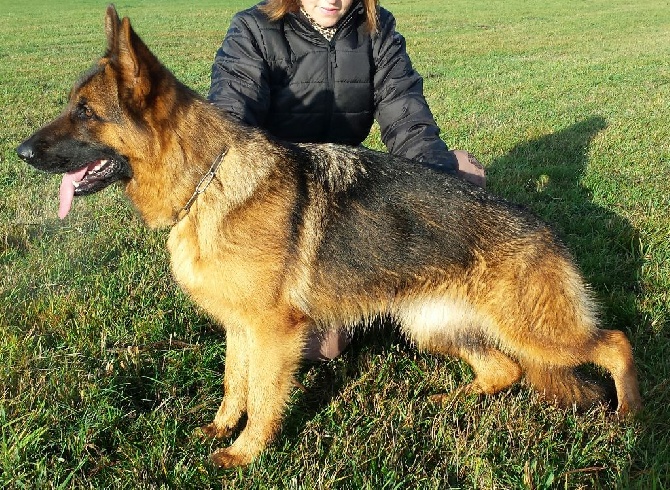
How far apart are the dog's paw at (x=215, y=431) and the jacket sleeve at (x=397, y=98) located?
2425 mm

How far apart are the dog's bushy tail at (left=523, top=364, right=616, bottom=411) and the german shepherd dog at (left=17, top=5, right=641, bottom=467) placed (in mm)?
10

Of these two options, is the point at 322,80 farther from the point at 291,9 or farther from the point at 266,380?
the point at 266,380

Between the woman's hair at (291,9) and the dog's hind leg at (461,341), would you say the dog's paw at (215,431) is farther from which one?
the woman's hair at (291,9)

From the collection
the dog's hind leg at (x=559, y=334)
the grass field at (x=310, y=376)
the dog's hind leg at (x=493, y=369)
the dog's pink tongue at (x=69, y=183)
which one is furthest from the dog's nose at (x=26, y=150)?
the dog's hind leg at (x=493, y=369)

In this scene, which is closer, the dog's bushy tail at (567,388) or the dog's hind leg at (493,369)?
the dog's bushy tail at (567,388)

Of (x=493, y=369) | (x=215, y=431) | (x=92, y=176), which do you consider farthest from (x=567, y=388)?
(x=92, y=176)

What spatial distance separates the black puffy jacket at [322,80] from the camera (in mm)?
4449

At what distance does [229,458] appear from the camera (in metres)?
3.09

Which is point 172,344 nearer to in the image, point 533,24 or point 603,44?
point 603,44

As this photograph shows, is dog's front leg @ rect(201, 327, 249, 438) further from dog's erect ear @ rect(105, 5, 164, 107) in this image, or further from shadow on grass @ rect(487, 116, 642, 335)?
shadow on grass @ rect(487, 116, 642, 335)

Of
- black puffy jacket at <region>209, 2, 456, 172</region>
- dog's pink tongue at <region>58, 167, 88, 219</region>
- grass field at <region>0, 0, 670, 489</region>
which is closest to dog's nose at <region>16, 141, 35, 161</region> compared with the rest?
dog's pink tongue at <region>58, 167, 88, 219</region>

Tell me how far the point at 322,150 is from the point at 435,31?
2569cm

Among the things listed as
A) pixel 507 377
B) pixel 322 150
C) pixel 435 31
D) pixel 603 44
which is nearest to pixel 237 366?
pixel 322 150

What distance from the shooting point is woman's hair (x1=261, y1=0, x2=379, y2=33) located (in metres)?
4.51
